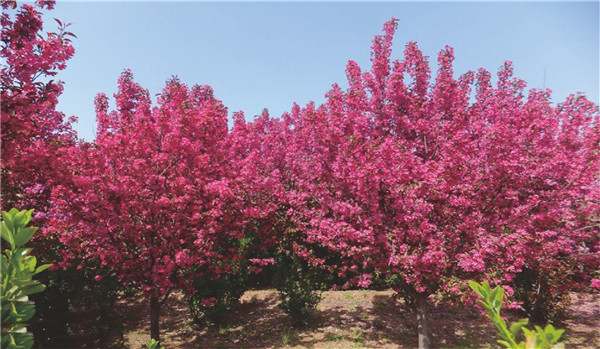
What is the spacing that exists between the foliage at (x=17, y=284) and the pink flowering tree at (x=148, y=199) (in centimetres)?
458

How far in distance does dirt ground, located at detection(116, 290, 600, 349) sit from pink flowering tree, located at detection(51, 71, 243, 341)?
9.14 feet

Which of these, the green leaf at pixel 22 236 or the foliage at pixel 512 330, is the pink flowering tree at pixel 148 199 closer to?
the green leaf at pixel 22 236

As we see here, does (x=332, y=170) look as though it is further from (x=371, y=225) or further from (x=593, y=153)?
(x=593, y=153)

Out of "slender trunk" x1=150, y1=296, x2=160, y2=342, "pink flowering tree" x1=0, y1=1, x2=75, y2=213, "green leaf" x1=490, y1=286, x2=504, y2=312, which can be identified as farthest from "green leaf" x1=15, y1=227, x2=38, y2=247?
"slender trunk" x1=150, y1=296, x2=160, y2=342

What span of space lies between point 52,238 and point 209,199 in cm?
353

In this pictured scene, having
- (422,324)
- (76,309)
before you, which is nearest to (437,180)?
(422,324)

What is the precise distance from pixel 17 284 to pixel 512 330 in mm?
2362

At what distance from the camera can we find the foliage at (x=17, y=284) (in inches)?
57.6

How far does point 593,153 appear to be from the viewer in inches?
282

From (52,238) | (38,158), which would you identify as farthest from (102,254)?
(38,158)

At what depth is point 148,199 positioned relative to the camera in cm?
637

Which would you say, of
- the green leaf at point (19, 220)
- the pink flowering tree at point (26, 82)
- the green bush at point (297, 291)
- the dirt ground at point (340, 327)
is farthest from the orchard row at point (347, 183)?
the green leaf at point (19, 220)

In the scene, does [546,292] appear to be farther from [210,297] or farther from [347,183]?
[210,297]

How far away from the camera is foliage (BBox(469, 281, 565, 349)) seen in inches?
47.8
